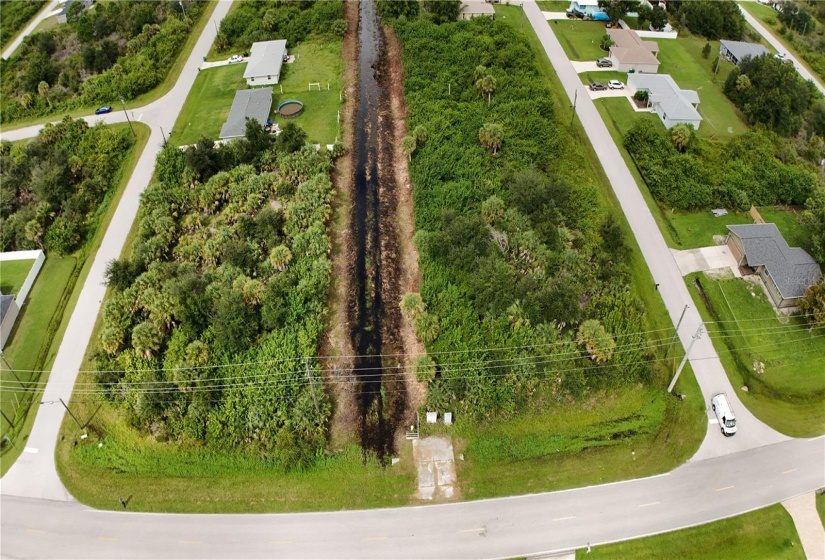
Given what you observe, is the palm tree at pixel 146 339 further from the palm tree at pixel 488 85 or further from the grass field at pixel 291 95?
the palm tree at pixel 488 85

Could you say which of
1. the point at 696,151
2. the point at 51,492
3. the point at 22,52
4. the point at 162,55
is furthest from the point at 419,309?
the point at 22,52

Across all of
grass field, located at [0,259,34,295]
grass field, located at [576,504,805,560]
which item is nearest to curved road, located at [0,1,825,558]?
grass field, located at [576,504,805,560]

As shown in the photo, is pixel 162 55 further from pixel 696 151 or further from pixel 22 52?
pixel 696 151

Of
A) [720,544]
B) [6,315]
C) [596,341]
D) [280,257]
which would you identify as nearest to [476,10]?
[280,257]

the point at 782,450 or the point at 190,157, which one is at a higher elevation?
the point at 190,157

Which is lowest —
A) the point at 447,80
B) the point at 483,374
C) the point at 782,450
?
the point at 782,450

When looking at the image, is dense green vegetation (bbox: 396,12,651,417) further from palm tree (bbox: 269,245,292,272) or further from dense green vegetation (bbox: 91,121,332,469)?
palm tree (bbox: 269,245,292,272)
